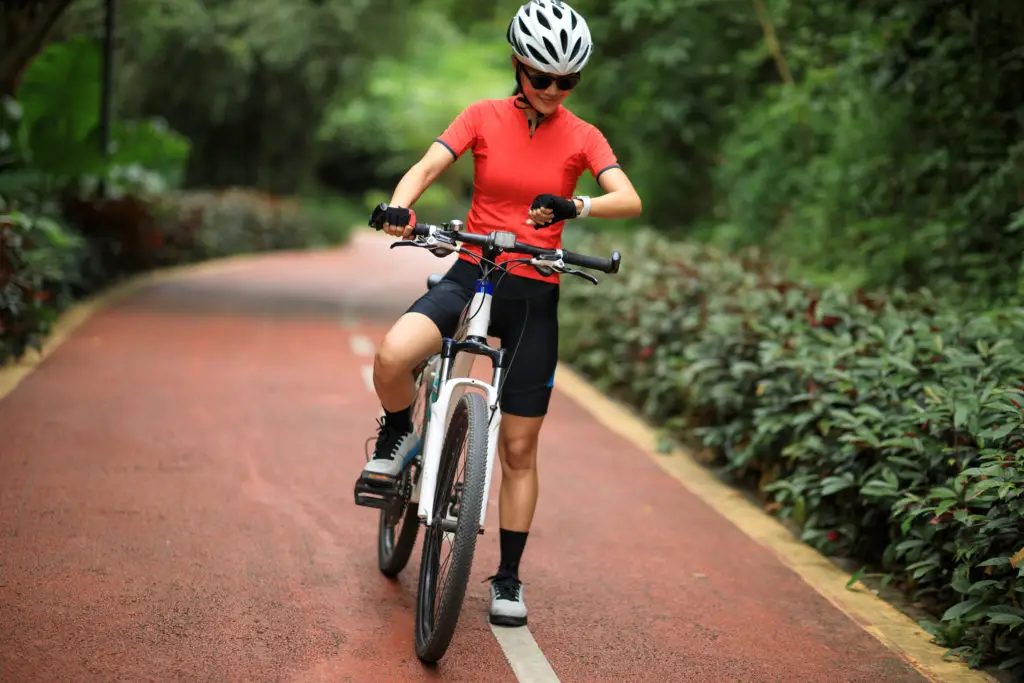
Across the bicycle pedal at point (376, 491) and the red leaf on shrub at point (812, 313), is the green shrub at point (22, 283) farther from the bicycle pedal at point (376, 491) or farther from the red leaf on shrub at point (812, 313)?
the red leaf on shrub at point (812, 313)

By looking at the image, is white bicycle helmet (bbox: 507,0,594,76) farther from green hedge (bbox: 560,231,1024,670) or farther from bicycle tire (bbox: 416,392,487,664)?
green hedge (bbox: 560,231,1024,670)

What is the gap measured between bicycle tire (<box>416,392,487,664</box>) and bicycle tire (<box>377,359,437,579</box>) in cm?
36

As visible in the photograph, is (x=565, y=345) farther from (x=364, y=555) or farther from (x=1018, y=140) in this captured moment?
(x=364, y=555)

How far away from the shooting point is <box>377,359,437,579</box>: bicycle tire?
5570mm

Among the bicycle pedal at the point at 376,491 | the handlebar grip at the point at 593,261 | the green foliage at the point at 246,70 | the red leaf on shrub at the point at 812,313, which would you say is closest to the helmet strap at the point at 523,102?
the handlebar grip at the point at 593,261

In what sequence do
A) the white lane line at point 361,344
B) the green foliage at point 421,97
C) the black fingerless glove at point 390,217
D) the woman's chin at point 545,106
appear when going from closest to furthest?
the black fingerless glove at point 390,217 < the woman's chin at point 545,106 < the white lane line at point 361,344 < the green foliage at point 421,97

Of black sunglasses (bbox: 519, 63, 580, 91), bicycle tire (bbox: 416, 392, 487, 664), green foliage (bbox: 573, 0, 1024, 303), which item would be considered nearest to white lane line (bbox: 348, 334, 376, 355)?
green foliage (bbox: 573, 0, 1024, 303)

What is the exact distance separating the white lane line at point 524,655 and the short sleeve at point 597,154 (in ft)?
6.36

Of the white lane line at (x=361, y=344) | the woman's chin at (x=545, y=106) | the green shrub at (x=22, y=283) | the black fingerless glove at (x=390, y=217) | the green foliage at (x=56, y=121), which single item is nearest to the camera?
the black fingerless glove at (x=390, y=217)

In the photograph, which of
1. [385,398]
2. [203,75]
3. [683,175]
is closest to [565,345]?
[683,175]

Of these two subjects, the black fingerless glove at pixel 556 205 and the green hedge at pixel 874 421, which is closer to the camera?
the black fingerless glove at pixel 556 205

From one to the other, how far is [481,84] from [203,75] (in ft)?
89.7

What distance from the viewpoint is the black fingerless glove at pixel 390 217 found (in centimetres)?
479

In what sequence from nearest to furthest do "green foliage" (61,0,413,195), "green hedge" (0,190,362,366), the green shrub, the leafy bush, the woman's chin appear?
1. the woman's chin
2. the green shrub
3. "green hedge" (0,190,362,366)
4. the leafy bush
5. "green foliage" (61,0,413,195)
